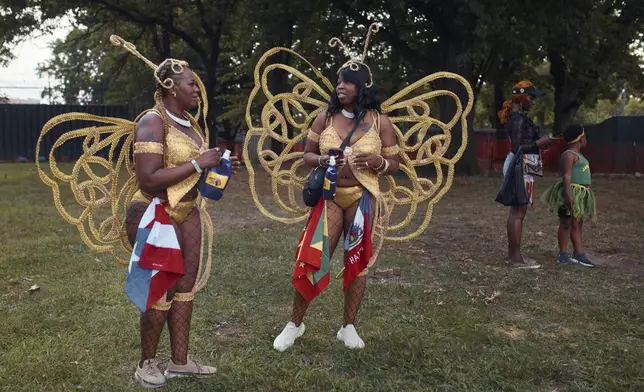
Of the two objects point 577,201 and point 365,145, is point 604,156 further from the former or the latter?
point 365,145

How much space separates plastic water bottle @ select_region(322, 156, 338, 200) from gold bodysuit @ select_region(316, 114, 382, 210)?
183 millimetres

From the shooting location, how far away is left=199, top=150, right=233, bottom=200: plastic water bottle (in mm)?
3252

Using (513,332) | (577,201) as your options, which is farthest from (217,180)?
(577,201)

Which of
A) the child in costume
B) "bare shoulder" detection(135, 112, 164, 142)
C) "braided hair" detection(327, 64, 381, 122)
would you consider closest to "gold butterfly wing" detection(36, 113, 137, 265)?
"bare shoulder" detection(135, 112, 164, 142)

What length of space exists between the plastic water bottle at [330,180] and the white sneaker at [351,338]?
3.07 ft

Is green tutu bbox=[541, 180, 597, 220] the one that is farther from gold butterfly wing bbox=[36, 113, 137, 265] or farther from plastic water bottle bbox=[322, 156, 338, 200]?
gold butterfly wing bbox=[36, 113, 137, 265]

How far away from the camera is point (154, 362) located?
11.3 ft

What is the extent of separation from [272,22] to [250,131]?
12.5 meters

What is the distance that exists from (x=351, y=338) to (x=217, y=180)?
153cm

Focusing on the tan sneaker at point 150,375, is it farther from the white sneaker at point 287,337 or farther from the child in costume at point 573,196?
the child in costume at point 573,196

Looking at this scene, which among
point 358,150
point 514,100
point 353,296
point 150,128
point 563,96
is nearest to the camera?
point 150,128

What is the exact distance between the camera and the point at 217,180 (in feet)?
10.7

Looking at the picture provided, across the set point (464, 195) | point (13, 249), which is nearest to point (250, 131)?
point (13, 249)

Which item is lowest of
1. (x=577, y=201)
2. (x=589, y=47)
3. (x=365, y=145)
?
(x=577, y=201)
